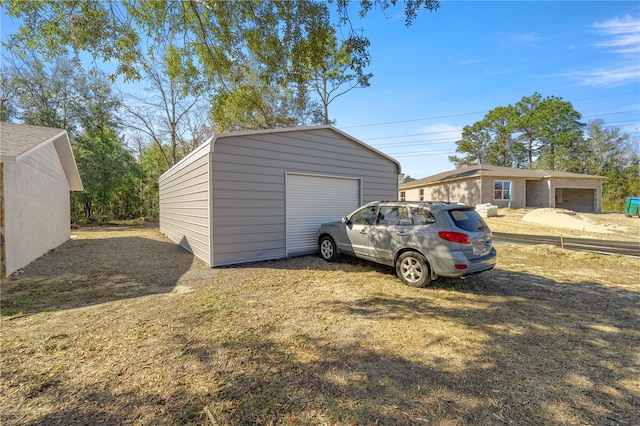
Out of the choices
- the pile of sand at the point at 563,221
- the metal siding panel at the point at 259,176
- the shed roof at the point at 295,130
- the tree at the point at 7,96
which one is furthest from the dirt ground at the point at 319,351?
the tree at the point at 7,96

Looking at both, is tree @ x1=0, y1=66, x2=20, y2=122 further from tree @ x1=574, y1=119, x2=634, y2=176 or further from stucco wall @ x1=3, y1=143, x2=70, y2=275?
tree @ x1=574, y1=119, x2=634, y2=176

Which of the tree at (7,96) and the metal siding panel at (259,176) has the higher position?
the tree at (7,96)

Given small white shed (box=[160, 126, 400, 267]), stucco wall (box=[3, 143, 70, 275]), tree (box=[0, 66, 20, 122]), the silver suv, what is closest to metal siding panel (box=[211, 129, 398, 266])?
small white shed (box=[160, 126, 400, 267])

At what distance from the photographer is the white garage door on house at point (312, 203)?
311 inches

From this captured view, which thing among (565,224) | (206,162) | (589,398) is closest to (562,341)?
(589,398)

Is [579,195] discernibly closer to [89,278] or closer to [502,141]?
[502,141]

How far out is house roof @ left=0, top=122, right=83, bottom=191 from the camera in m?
6.09

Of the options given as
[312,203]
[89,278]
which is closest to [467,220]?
[312,203]

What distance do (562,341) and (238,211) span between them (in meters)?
6.23

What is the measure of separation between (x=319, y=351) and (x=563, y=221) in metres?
16.9

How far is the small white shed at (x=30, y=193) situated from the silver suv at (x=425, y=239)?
7.75 meters

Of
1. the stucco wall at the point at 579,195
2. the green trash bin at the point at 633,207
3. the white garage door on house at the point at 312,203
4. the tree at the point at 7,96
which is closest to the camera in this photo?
the white garage door on house at the point at 312,203

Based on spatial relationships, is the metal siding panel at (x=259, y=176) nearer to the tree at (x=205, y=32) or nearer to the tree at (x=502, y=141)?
the tree at (x=205, y=32)

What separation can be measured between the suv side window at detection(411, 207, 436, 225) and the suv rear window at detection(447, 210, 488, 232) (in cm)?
31
